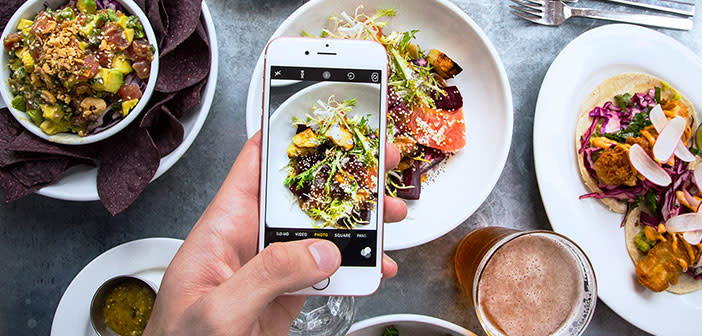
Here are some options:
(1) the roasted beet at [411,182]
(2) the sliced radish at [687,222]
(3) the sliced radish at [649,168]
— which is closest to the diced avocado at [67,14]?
(1) the roasted beet at [411,182]

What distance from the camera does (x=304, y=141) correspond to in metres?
1.29

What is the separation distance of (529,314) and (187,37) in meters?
1.35

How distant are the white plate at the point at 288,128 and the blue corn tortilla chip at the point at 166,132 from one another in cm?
34

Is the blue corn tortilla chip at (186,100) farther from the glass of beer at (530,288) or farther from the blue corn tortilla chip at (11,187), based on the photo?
the glass of beer at (530,288)

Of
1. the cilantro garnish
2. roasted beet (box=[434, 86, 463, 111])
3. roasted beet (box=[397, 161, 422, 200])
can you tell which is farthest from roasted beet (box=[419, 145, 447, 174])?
the cilantro garnish

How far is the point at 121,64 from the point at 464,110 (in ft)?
3.58

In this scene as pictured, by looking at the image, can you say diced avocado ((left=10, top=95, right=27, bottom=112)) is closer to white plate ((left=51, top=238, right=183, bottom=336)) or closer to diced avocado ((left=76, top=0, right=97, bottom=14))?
diced avocado ((left=76, top=0, right=97, bottom=14))

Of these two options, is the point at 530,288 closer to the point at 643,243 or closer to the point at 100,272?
the point at 643,243

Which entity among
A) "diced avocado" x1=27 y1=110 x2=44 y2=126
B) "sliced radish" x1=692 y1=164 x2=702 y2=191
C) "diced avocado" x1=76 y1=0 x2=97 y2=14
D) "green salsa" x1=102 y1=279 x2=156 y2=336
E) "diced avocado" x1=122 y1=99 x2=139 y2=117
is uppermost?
"diced avocado" x1=76 y1=0 x2=97 y2=14

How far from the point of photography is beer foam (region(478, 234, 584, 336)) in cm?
150

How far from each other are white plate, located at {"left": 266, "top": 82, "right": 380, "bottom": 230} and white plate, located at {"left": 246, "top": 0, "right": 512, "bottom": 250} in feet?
0.67

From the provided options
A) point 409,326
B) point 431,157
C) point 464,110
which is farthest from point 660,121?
A: point 409,326

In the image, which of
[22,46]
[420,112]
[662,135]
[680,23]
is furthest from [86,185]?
[680,23]

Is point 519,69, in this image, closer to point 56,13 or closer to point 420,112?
point 420,112
